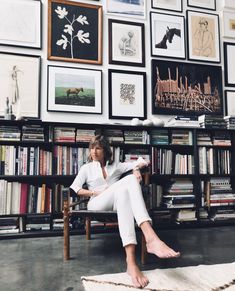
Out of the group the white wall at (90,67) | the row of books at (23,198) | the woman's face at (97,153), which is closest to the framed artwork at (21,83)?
the white wall at (90,67)

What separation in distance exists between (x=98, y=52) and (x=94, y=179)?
5.19 feet

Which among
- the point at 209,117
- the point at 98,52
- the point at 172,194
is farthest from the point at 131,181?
the point at 98,52

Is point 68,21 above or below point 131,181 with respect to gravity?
above

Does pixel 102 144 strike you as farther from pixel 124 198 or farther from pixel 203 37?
pixel 203 37

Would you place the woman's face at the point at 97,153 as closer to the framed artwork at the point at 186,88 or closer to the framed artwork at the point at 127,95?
the framed artwork at the point at 127,95

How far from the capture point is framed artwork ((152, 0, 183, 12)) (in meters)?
3.33

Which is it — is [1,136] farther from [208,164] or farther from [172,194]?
[208,164]

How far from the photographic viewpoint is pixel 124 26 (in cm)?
321

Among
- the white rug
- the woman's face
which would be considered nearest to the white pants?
the white rug

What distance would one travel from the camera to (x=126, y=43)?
3209mm

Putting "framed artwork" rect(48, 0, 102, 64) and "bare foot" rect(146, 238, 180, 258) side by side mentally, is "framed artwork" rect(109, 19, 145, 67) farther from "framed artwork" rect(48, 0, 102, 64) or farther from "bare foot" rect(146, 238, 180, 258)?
"bare foot" rect(146, 238, 180, 258)

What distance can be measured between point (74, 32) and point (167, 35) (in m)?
1.14

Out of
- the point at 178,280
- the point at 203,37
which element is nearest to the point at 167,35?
the point at 203,37

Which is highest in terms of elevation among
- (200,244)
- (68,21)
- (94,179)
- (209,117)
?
(68,21)
